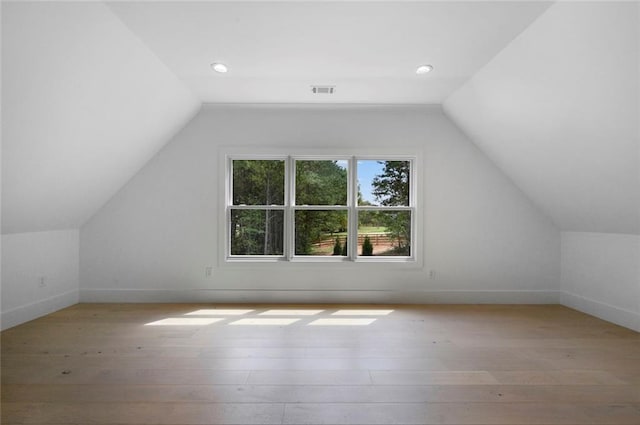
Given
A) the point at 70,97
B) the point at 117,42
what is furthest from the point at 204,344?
the point at 117,42

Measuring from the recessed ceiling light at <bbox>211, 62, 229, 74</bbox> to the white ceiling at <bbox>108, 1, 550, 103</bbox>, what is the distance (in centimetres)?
5

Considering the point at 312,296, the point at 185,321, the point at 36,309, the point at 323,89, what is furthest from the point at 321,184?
the point at 36,309

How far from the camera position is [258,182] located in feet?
14.0

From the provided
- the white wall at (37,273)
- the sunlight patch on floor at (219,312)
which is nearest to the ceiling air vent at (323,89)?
the sunlight patch on floor at (219,312)

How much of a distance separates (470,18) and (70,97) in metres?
3.01

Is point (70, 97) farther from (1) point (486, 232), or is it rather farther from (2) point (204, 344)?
(1) point (486, 232)

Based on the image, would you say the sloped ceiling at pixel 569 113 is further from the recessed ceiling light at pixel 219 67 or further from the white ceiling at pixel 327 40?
the recessed ceiling light at pixel 219 67

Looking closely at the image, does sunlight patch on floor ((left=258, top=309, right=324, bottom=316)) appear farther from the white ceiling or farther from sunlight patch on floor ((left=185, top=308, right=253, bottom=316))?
the white ceiling

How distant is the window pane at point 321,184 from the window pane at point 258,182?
25cm

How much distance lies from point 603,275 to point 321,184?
3368mm

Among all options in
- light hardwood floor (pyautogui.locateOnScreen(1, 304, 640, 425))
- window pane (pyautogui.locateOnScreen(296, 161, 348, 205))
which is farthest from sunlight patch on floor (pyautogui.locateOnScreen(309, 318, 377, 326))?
window pane (pyautogui.locateOnScreen(296, 161, 348, 205))

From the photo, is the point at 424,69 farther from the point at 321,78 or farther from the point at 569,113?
the point at 569,113

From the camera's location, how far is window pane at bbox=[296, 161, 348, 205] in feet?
14.1

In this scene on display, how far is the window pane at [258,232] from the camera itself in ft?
13.9
